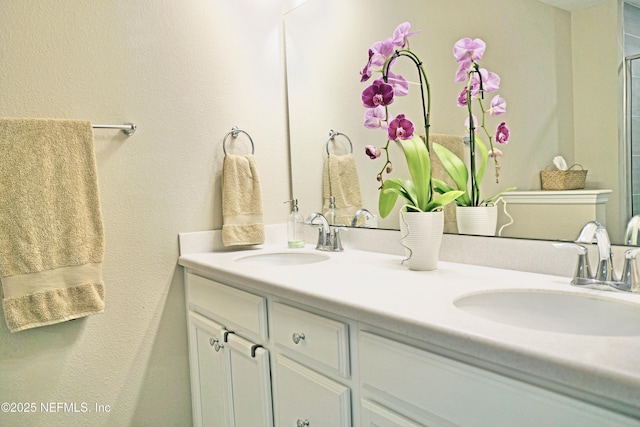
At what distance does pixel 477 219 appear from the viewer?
1.35m

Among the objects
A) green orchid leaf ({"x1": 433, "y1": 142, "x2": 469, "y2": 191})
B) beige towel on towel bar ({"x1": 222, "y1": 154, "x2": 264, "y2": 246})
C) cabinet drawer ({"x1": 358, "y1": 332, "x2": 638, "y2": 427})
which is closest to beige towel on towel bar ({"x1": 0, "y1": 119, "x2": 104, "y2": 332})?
beige towel on towel bar ({"x1": 222, "y1": 154, "x2": 264, "y2": 246})

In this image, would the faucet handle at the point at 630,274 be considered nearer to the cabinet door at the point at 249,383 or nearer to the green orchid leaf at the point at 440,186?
the green orchid leaf at the point at 440,186

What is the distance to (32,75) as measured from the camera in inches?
59.2

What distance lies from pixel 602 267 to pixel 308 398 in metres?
0.75

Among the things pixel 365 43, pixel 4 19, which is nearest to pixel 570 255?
pixel 365 43

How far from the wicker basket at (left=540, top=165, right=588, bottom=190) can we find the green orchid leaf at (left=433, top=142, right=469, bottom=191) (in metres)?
0.24

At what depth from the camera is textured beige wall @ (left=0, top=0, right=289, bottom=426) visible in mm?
1512

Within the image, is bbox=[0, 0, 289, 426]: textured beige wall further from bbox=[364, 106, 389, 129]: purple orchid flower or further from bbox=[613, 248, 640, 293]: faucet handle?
bbox=[613, 248, 640, 293]: faucet handle

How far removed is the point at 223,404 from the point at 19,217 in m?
0.91

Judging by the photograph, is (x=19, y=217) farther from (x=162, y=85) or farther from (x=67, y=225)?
(x=162, y=85)

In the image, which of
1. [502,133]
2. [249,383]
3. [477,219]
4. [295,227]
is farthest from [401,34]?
[249,383]

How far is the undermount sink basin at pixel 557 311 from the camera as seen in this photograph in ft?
2.92

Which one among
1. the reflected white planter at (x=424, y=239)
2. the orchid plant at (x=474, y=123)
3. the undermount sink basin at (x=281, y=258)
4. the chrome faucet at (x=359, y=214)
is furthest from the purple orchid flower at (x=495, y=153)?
the undermount sink basin at (x=281, y=258)

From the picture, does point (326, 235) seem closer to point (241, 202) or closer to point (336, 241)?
point (336, 241)
